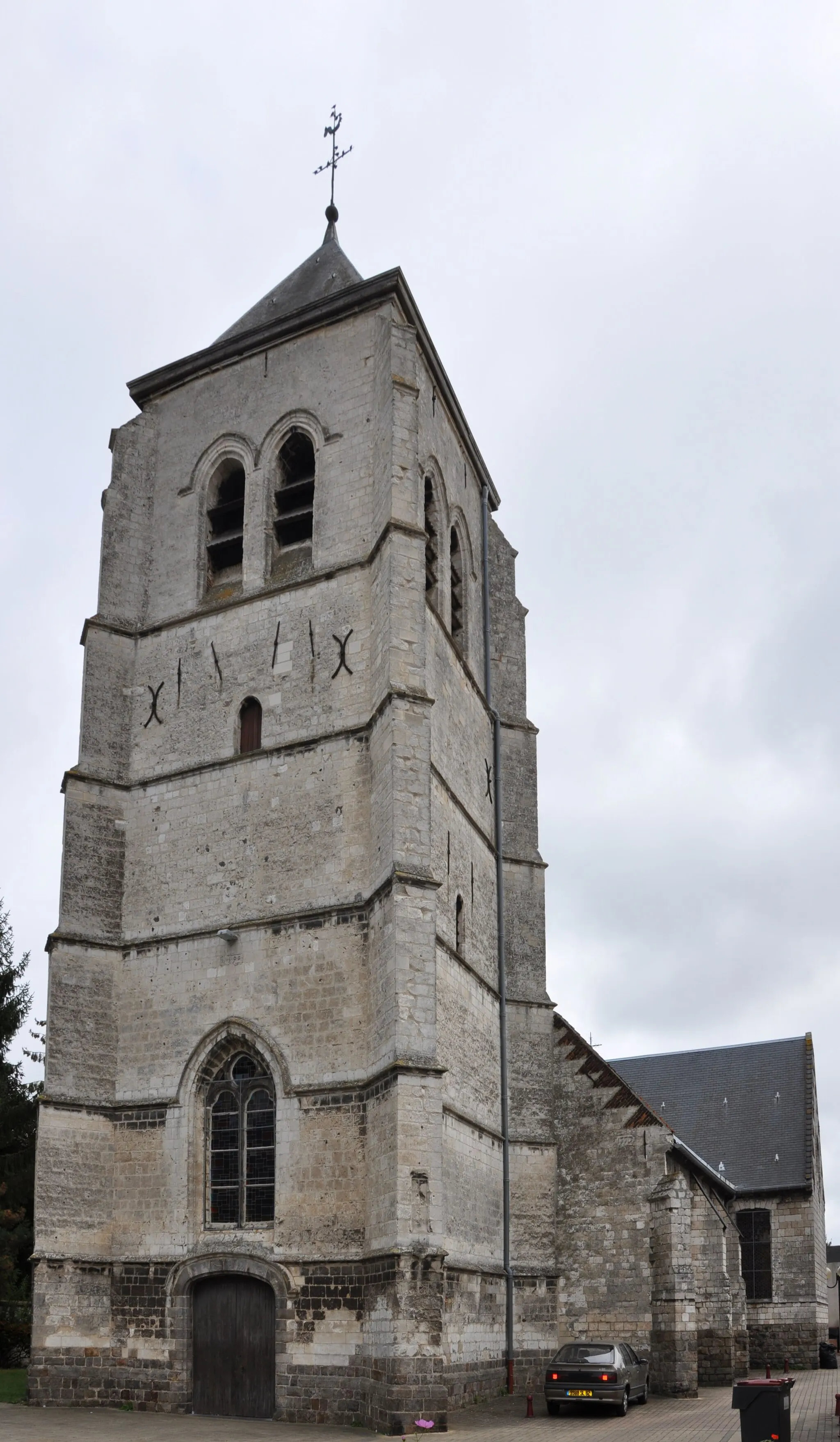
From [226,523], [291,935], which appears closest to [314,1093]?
[291,935]

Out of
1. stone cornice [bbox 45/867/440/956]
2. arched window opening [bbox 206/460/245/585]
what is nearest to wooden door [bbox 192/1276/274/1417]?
stone cornice [bbox 45/867/440/956]

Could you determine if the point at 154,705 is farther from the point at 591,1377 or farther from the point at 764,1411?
the point at 764,1411

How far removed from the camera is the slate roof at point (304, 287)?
21625mm

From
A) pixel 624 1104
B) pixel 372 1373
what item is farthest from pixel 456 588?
pixel 372 1373

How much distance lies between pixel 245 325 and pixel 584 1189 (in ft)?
48.3

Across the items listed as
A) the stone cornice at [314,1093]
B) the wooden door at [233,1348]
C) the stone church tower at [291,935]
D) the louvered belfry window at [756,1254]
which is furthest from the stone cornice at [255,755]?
the louvered belfry window at [756,1254]

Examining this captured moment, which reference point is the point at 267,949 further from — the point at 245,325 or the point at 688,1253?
the point at 245,325

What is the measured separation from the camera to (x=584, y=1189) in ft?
65.6

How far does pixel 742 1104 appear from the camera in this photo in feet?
102

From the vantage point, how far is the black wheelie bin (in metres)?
10.4

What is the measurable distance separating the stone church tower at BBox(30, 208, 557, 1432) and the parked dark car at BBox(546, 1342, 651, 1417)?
4.04 feet

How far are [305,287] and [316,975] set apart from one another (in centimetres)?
1179

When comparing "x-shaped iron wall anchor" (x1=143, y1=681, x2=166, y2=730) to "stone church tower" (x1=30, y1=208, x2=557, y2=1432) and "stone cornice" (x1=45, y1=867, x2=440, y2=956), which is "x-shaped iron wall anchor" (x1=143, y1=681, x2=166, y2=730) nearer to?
"stone church tower" (x1=30, y1=208, x2=557, y2=1432)

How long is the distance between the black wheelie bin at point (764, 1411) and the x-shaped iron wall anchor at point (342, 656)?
33.3ft
